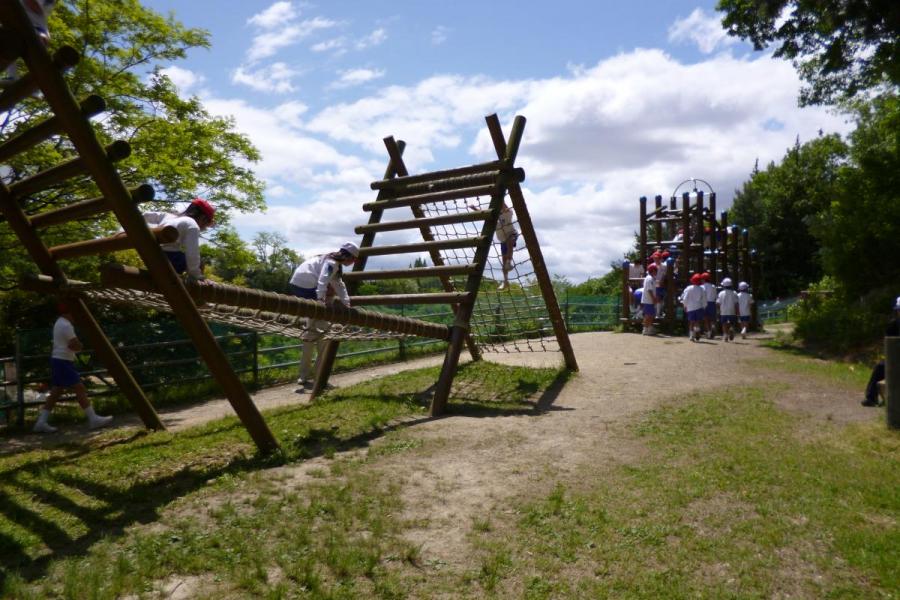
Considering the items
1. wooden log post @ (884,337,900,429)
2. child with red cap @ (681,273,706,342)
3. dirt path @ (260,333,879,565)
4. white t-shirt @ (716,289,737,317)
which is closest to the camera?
dirt path @ (260,333,879,565)

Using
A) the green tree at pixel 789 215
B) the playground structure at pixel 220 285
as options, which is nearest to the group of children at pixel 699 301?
the playground structure at pixel 220 285

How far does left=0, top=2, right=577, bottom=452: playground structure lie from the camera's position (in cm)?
448

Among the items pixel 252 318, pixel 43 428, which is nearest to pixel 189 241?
pixel 252 318

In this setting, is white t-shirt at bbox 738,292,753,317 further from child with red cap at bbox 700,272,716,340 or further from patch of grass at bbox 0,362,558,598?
patch of grass at bbox 0,362,558,598

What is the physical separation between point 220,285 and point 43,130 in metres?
1.63

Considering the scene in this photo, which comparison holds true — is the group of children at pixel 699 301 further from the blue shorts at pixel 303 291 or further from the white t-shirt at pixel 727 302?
the blue shorts at pixel 303 291

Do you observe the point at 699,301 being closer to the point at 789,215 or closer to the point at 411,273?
the point at 411,273

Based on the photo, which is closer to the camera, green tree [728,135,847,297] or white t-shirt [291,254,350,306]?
white t-shirt [291,254,350,306]

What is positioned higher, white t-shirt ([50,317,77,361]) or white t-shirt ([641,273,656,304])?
white t-shirt ([641,273,656,304])

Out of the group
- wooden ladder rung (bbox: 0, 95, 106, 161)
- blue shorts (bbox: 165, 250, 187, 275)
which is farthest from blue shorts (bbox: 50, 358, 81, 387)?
wooden ladder rung (bbox: 0, 95, 106, 161)

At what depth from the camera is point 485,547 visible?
3844mm

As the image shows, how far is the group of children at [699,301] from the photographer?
14.7 meters

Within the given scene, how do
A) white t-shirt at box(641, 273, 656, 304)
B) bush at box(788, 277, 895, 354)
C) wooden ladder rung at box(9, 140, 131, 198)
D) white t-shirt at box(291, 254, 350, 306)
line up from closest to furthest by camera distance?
1. wooden ladder rung at box(9, 140, 131, 198)
2. white t-shirt at box(291, 254, 350, 306)
3. bush at box(788, 277, 895, 354)
4. white t-shirt at box(641, 273, 656, 304)

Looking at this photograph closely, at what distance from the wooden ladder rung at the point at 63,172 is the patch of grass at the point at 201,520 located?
2.27m
